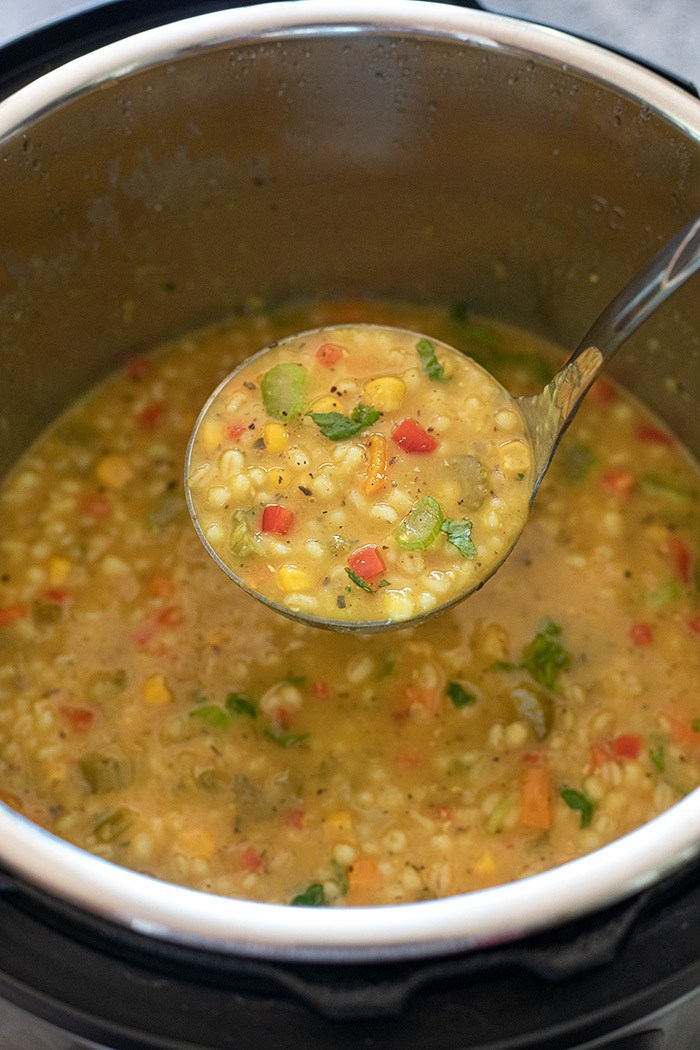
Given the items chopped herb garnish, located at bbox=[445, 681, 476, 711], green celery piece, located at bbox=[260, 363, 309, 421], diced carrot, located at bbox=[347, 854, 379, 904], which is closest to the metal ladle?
green celery piece, located at bbox=[260, 363, 309, 421]

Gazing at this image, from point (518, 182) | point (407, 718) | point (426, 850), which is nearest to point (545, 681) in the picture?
point (407, 718)

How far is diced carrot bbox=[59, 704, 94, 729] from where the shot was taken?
260cm

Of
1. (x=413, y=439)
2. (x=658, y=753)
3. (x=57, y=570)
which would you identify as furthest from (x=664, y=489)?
(x=57, y=570)

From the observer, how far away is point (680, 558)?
2830 mm

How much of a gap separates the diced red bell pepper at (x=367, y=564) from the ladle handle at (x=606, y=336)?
1.24 feet

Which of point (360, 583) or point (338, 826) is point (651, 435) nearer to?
point (360, 583)

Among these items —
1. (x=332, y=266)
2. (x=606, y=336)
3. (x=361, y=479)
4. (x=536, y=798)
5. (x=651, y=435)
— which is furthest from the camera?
(x=332, y=266)

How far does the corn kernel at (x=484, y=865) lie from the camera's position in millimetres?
2381

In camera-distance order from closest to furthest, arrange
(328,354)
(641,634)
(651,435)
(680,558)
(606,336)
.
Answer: (606,336) → (328,354) → (641,634) → (680,558) → (651,435)

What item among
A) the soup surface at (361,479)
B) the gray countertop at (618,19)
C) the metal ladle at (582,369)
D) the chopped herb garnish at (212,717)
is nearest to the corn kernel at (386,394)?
the soup surface at (361,479)

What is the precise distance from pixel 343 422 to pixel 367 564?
12.9 inches

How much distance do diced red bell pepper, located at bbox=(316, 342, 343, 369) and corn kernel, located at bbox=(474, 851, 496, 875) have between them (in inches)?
43.9

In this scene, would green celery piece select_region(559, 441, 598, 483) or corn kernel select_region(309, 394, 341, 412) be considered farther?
green celery piece select_region(559, 441, 598, 483)

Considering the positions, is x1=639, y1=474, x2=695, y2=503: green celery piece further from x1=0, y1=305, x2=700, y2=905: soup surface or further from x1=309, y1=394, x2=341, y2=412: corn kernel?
x1=309, y1=394, x2=341, y2=412: corn kernel
